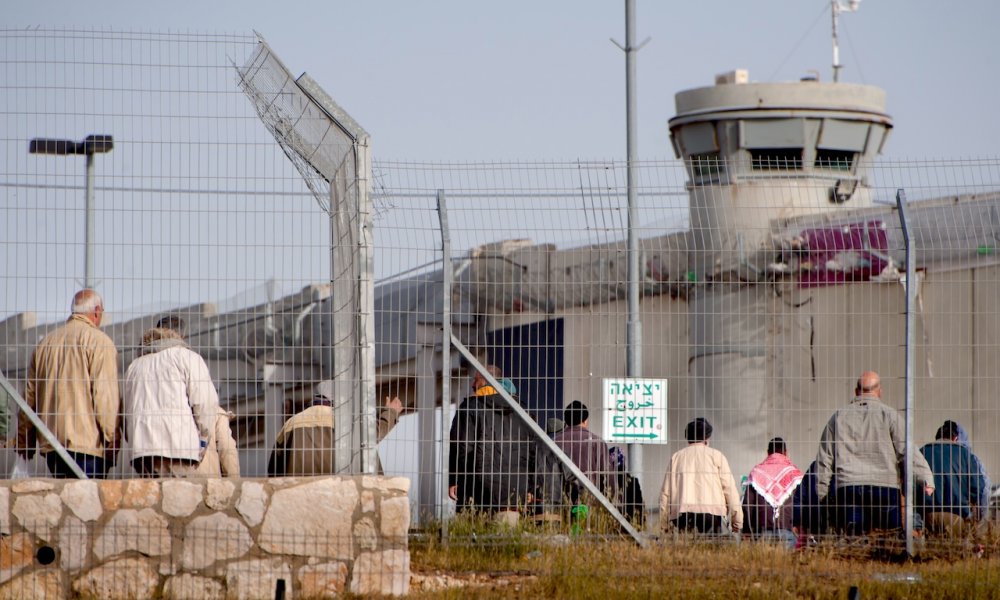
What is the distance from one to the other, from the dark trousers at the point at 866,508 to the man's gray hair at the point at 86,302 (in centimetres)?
494

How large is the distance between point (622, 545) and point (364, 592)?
1875 millimetres

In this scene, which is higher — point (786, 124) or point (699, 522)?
point (786, 124)

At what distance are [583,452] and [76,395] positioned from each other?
3.55m

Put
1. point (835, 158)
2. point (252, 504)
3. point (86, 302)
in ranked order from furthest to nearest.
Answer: point (835, 158)
point (86, 302)
point (252, 504)

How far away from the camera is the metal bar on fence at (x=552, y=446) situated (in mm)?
8969

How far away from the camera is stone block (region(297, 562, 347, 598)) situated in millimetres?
8141

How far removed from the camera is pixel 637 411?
9.41 metres

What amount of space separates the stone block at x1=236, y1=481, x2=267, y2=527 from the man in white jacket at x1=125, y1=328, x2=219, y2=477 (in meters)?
0.46

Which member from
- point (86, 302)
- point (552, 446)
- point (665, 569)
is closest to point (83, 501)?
point (86, 302)

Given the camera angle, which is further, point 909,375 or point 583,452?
point 583,452

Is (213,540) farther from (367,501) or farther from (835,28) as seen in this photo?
(835,28)

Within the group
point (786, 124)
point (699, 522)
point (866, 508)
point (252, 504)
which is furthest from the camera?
point (786, 124)

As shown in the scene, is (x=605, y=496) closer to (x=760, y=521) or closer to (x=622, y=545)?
(x=622, y=545)

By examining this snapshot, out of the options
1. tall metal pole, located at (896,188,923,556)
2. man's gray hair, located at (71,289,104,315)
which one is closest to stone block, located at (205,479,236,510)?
man's gray hair, located at (71,289,104,315)
